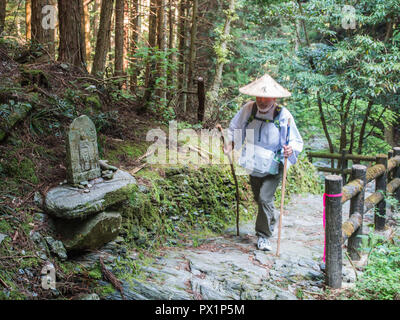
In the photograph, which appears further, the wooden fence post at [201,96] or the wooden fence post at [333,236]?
the wooden fence post at [201,96]

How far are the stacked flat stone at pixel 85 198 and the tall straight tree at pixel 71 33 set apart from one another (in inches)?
140

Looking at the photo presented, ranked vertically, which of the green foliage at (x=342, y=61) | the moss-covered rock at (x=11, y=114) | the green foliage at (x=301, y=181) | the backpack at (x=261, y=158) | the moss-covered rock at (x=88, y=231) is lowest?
the green foliage at (x=301, y=181)

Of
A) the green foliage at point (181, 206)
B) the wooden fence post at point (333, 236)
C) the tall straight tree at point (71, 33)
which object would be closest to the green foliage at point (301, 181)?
the green foliage at point (181, 206)

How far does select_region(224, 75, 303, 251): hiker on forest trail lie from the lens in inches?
187

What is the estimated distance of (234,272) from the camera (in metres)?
4.09

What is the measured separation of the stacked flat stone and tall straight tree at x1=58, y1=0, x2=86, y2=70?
11.7 feet

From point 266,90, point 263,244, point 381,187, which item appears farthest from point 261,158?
point 381,187

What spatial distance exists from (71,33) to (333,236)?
250 inches

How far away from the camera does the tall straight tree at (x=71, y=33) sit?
23.0 ft

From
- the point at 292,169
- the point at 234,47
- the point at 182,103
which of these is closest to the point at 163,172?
the point at 292,169

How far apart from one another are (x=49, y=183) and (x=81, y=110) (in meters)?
1.77

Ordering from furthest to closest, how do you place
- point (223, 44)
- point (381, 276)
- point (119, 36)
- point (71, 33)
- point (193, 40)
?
point (223, 44), point (119, 36), point (193, 40), point (71, 33), point (381, 276)

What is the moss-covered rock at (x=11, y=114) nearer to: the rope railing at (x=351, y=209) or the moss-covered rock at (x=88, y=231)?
the moss-covered rock at (x=88, y=231)

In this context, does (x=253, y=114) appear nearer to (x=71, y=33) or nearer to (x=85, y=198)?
(x=85, y=198)
